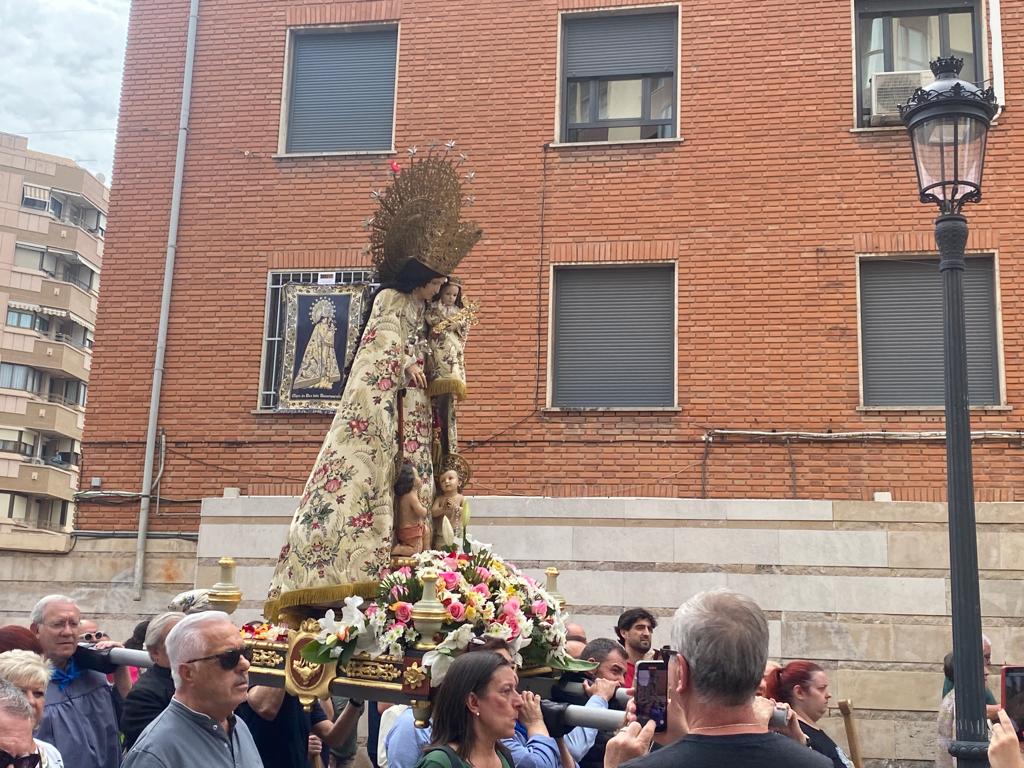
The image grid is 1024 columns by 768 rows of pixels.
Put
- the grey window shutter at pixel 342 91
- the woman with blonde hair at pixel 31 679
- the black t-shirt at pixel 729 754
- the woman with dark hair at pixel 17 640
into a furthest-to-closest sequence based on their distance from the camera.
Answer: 1. the grey window shutter at pixel 342 91
2. the woman with dark hair at pixel 17 640
3. the woman with blonde hair at pixel 31 679
4. the black t-shirt at pixel 729 754

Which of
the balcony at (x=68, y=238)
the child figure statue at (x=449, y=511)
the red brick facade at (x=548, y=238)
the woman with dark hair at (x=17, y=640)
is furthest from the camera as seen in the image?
the balcony at (x=68, y=238)

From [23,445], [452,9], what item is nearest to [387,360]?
[452,9]

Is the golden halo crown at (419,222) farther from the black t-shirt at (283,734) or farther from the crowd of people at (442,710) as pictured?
the black t-shirt at (283,734)

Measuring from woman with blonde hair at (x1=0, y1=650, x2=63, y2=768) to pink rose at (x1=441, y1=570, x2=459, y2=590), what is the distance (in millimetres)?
1732

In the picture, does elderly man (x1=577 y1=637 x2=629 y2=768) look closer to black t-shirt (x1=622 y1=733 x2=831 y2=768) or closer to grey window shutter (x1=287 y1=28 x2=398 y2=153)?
black t-shirt (x1=622 y1=733 x2=831 y2=768)

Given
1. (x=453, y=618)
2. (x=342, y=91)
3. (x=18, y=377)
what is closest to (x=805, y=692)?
(x=453, y=618)

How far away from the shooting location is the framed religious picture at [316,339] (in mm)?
13219

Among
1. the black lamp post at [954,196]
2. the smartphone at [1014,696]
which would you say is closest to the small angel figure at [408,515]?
the black lamp post at [954,196]

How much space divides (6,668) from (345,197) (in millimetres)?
9752

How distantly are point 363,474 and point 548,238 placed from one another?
24.3 ft

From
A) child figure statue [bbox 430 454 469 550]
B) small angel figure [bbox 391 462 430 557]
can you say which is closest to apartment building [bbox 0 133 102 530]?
child figure statue [bbox 430 454 469 550]

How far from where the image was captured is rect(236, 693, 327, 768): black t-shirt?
17.7 ft

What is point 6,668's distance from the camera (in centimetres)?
447

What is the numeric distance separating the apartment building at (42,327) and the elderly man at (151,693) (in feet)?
147
